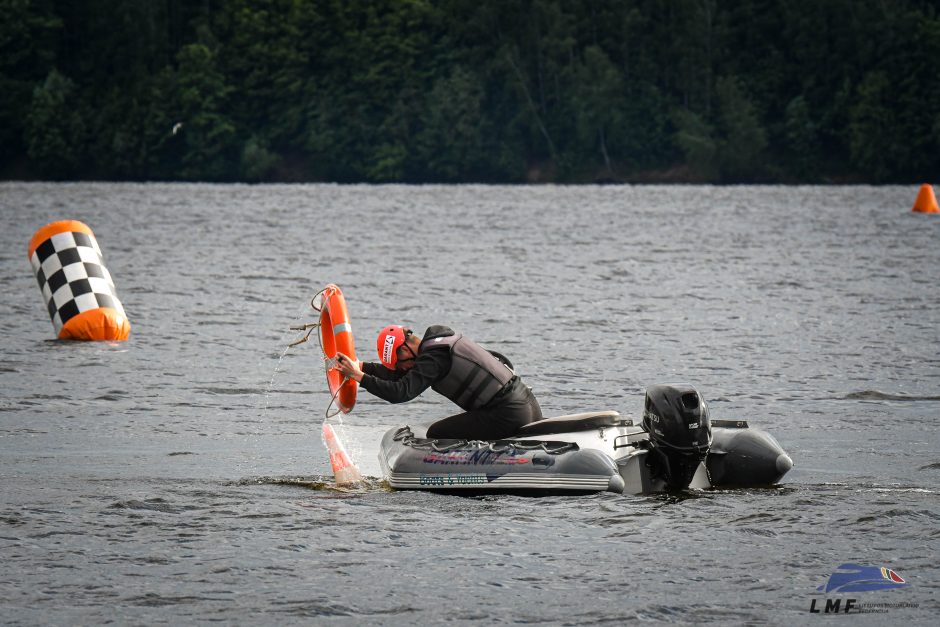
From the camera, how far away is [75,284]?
18.5 metres

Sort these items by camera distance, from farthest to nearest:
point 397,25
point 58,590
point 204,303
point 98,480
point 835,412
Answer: point 397,25
point 204,303
point 835,412
point 98,480
point 58,590

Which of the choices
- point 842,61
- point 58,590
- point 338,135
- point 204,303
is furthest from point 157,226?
point 842,61

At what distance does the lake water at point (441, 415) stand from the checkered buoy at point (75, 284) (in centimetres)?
33

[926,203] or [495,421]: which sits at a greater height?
[926,203]

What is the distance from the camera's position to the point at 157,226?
162ft

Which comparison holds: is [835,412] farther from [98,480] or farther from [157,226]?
[157,226]

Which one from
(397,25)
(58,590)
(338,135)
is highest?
(397,25)

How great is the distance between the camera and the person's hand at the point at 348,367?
11.1 metres

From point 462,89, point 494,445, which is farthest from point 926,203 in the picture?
point 494,445

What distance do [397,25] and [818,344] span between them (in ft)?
285

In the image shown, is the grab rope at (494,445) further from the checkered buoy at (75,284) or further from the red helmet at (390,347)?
the checkered buoy at (75,284)

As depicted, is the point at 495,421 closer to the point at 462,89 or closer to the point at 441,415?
the point at 441,415

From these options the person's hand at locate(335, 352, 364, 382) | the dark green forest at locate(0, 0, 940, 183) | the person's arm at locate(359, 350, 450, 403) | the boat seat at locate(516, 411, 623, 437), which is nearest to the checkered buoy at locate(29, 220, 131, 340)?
the person's hand at locate(335, 352, 364, 382)

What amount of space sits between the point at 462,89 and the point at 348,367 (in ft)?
289
